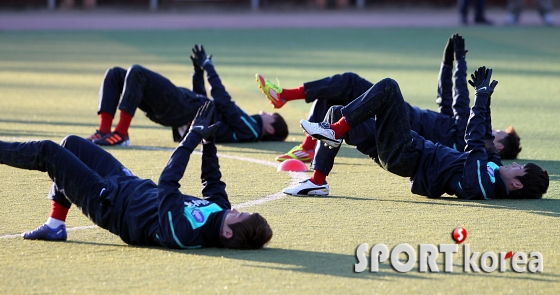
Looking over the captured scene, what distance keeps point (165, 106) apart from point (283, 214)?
2660 mm

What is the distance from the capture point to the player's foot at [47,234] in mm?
5258

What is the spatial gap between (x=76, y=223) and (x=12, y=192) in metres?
1.08

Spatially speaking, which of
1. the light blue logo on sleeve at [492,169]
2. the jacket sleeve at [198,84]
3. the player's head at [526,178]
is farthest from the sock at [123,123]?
the player's head at [526,178]

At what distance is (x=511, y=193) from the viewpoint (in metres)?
6.40

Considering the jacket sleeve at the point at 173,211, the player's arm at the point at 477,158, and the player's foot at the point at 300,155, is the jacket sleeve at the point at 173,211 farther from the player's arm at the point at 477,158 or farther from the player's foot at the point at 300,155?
the player's foot at the point at 300,155

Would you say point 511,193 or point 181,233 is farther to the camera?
point 511,193

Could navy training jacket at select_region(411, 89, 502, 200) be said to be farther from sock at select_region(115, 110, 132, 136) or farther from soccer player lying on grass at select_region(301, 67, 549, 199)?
sock at select_region(115, 110, 132, 136)

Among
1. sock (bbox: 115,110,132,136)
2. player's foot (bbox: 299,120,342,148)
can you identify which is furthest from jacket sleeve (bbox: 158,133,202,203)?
sock (bbox: 115,110,132,136)

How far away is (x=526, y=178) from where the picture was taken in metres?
6.23

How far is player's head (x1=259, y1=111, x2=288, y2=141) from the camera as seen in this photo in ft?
28.9

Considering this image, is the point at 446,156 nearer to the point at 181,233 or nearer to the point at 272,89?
the point at 272,89

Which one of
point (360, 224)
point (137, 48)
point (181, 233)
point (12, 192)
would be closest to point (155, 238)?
point (181, 233)

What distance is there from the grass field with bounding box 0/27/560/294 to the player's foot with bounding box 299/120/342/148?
0.46m

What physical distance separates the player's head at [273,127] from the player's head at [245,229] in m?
3.80
